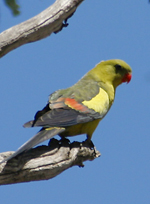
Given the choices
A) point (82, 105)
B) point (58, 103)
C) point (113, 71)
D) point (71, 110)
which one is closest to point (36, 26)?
point (58, 103)

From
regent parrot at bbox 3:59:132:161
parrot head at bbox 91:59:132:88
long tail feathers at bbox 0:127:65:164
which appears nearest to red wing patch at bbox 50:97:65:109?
regent parrot at bbox 3:59:132:161

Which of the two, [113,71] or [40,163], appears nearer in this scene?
[40,163]

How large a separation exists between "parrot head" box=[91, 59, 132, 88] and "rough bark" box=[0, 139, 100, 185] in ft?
5.82

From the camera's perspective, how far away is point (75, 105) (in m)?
5.05

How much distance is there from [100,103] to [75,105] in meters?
0.44

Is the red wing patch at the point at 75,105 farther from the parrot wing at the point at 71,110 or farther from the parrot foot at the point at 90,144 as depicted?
the parrot foot at the point at 90,144

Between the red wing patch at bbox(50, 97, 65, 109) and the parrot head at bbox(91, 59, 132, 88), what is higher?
the parrot head at bbox(91, 59, 132, 88)

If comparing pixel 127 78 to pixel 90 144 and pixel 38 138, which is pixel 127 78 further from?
pixel 38 138

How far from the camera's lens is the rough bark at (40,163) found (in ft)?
13.2

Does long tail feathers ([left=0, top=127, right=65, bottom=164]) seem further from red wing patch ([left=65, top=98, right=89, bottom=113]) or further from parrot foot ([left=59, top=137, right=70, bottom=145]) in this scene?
red wing patch ([left=65, top=98, right=89, bottom=113])

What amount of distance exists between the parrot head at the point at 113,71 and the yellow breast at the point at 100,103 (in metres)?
0.52

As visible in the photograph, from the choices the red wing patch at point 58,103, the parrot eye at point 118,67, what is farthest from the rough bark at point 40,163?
the parrot eye at point 118,67

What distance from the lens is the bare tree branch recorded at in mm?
4375

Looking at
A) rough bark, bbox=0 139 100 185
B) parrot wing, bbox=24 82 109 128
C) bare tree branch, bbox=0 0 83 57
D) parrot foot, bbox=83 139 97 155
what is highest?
bare tree branch, bbox=0 0 83 57
